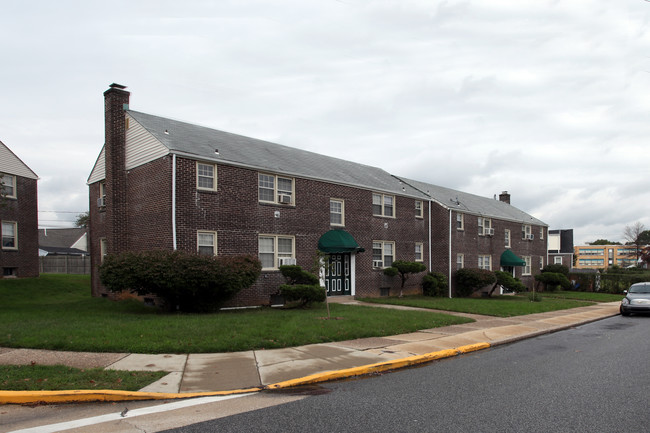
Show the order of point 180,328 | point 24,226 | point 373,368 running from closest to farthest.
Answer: point 373,368 → point 180,328 → point 24,226

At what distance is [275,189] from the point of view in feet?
65.2

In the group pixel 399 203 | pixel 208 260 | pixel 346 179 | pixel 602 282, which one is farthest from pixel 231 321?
pixel 602 282

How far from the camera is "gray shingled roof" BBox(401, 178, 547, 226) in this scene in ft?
102

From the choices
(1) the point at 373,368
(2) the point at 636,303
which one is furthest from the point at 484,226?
(1) the point at 373,368

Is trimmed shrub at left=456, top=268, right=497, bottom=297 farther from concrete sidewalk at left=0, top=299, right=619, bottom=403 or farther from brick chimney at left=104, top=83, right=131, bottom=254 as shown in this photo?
brick chimney at left=104, top=83, right=131, bottom=254

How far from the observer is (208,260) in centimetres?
1520

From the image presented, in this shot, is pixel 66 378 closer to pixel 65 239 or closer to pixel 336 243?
pixel 336 243

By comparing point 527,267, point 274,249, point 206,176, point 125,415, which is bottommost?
point 527,267

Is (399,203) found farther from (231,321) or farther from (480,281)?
(231,321)

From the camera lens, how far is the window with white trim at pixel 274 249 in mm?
19344

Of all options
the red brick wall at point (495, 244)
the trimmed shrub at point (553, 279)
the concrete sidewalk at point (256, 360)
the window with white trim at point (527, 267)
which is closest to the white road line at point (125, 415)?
the concrete sidewalk at point (256, 360)

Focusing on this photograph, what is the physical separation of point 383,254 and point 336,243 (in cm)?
487

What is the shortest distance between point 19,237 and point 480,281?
26.1m

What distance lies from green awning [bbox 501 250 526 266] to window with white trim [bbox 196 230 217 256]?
23685mm
